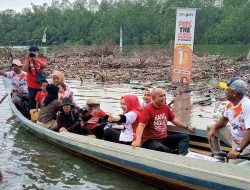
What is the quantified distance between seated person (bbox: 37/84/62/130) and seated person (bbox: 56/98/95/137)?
46 cm

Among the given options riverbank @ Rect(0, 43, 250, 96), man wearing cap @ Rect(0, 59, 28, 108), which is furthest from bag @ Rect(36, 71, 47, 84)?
riverbank @ Rect(0, 43, 250, 96)

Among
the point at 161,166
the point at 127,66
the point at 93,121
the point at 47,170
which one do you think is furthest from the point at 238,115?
the point at 127,66

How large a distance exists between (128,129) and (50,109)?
7.62 feet

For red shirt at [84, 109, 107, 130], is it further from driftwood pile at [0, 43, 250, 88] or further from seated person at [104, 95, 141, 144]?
driftwood pile at [0, 43, 250, 88]

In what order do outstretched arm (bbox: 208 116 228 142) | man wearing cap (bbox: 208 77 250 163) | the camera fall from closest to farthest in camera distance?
man wearing cap (bbox: 208 77 250 163) < outstretched arm (bbox: 208 116 228 142) < the camera

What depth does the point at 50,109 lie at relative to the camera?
28.7 ft

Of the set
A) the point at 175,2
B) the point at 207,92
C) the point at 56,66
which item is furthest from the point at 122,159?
the point at 175,2

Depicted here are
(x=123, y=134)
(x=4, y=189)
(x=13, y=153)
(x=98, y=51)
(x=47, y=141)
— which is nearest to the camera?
(x=4, y=189)

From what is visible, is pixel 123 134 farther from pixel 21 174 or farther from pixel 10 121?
pixel 10 121

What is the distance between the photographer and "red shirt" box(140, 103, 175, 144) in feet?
20.8

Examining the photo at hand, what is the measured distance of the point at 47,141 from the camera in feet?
30.2

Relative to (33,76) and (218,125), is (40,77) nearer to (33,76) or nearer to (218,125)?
(33,76)

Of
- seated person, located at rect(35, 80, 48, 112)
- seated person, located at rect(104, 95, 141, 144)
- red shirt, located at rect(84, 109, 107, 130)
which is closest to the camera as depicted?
seated person, located at rect(104, 95, 141, 144)

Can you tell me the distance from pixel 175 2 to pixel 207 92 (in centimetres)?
7648
